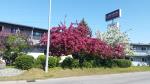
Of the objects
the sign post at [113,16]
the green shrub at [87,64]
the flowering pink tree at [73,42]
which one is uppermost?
the sign post at [113,16]

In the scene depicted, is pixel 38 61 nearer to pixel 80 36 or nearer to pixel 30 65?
pixel 30 65

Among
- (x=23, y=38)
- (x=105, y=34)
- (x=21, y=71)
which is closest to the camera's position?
(x=21, y=71)

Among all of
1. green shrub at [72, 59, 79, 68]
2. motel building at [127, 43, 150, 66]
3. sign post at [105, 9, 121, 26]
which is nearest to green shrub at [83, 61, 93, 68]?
green shrub at [72, 59, 79, 68]

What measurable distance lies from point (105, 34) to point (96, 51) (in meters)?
12.9

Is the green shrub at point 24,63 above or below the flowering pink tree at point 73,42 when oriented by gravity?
below

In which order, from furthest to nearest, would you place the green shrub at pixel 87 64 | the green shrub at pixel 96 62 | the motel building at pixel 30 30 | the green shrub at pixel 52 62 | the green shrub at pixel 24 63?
the motel building at pixel 30 30
the green shrub at pixel 96 62
the green shrub at pixel 87 64
the green shrub at pixel 52 62
the green shrub at pixel 24 63

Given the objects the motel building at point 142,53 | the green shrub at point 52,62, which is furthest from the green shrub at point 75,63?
the motel building at point 142,53

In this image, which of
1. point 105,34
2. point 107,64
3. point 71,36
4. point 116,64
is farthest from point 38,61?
point 105,34

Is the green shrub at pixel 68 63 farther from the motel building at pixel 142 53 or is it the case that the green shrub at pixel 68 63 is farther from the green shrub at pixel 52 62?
the motel building at pixel 142 53

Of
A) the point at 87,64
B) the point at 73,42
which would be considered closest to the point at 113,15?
the point at 87,64

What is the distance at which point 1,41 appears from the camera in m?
32.1

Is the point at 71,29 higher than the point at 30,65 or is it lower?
higher

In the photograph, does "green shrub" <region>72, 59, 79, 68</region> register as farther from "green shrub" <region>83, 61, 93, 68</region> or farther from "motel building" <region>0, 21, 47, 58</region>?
"motel building" <region>0, 21, 47, 58</region>

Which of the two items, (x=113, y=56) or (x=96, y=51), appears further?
(x=113, y=56)
